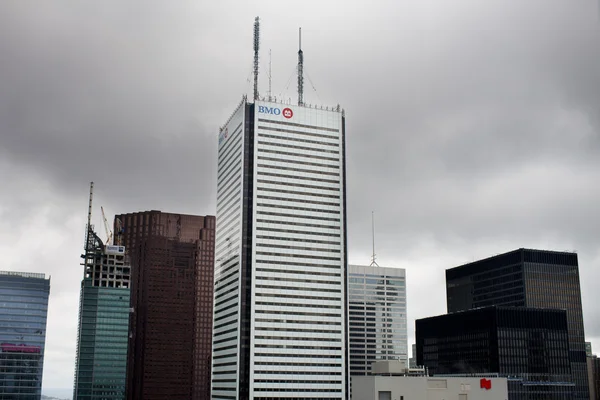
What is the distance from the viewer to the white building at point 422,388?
512 feet

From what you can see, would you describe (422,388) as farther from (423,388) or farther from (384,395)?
(384,395)

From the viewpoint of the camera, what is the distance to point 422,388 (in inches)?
6230

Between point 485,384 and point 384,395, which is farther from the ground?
point 485,384

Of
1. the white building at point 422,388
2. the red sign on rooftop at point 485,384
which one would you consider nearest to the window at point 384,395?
the white building at point 422,388

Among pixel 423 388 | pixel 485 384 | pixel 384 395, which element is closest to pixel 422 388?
pixel 423 388

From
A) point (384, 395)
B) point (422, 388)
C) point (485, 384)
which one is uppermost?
point (485, 384)

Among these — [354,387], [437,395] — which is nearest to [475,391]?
[437,395]

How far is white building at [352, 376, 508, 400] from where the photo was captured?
15600 cm

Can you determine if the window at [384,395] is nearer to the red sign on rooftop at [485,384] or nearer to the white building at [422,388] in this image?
the white building at [422,388]

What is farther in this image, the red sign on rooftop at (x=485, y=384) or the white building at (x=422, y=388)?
the red sign on rooftop at (x=485, y=384)

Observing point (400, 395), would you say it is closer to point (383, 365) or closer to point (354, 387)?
point (354, 387)

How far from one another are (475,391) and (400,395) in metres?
21.1

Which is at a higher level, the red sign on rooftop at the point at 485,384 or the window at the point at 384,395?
the red sign on rooftop at the point at 485,384

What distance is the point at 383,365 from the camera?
188125mm
